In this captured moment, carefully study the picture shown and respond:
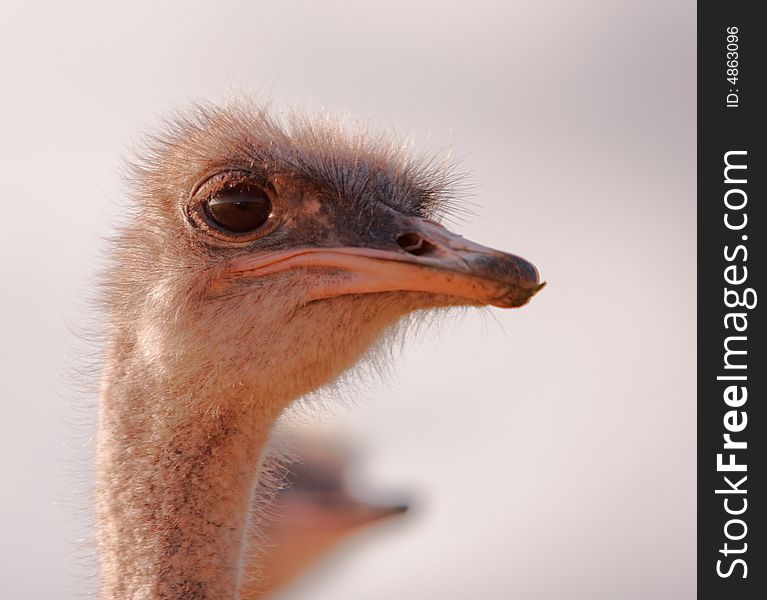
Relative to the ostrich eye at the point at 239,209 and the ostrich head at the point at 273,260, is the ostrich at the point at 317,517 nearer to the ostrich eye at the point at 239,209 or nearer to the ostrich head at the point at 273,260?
the ostrich head at the point at 273,260

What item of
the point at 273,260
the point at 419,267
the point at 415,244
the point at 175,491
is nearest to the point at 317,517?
the point at 175,491

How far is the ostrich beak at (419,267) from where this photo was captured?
3846mm

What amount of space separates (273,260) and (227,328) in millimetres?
245

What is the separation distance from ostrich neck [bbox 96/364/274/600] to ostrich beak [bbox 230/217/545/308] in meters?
0.44

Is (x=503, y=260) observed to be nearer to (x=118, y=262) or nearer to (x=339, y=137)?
(x=339, y=137)

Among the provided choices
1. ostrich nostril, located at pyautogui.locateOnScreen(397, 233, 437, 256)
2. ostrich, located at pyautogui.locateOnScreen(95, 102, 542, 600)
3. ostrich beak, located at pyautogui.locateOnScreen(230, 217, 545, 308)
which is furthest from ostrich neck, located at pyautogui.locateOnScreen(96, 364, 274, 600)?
ostrich nostril, located at pyautogui.locateOnScreen(397, 233, 437, 256)

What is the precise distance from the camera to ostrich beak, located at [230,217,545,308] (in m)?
3.85

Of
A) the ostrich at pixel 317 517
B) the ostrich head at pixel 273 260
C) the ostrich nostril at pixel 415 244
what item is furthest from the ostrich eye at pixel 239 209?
the ostrich at pixel 317 517

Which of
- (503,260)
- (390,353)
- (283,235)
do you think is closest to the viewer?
(503,260)

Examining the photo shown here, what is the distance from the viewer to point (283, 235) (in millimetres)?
4211

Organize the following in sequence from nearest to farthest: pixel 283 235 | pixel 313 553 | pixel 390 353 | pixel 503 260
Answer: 1. pixel 503 260
2. pixel 283 235
3. pixel 390 353
4. pixel 313 553

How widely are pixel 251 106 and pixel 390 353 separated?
0.87m

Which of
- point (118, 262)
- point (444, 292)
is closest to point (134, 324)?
point (118, 262)

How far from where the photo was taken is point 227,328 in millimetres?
4266
